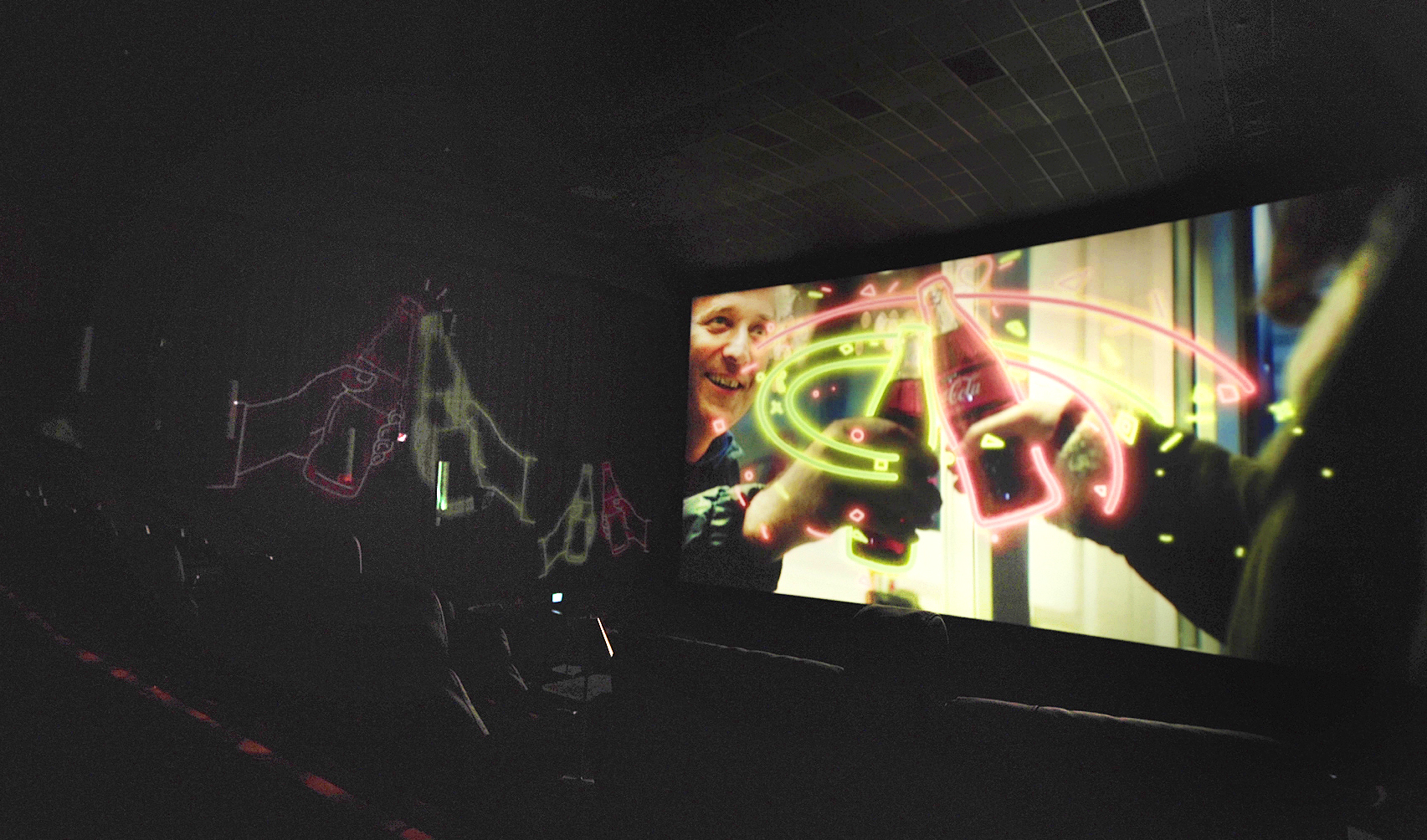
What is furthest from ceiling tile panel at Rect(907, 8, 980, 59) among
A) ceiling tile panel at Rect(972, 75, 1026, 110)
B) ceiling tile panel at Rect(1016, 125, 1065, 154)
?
ceiling tile panel at Rect(1016, 125, 1065, 154)

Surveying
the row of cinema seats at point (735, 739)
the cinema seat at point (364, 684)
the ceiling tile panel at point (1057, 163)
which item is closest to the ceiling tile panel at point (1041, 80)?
the ceiling tile panel at point (1057, 163)

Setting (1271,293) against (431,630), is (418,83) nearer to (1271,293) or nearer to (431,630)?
(431,630)

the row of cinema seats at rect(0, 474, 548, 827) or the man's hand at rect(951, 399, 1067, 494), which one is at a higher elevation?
the man's hand at rect(951, 399, 1067, 494)

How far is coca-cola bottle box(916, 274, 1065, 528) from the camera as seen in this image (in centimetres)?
523

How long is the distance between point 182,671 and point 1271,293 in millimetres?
6420

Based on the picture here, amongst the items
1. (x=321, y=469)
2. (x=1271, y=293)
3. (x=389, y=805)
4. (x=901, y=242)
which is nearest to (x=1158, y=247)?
(x=1271, y=293)

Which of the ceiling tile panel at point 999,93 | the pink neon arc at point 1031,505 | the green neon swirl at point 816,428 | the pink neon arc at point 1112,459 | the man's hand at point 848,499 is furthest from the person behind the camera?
the green neon swirl at point 816,428

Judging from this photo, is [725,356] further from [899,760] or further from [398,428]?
[899,760]

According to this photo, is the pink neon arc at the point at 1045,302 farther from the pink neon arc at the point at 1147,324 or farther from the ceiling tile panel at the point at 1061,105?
the ceiling tile panel at the point at 1061,105

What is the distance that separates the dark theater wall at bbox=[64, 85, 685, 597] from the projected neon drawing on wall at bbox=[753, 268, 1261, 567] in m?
1.89

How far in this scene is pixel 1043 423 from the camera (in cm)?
522

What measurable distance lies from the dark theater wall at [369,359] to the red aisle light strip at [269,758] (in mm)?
1636

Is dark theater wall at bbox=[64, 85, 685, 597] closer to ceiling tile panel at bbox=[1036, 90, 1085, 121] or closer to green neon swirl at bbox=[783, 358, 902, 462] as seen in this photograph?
green neon swirl at bbox=[783, 358, 902, 462]

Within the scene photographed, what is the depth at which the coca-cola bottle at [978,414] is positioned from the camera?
17.2 feet
